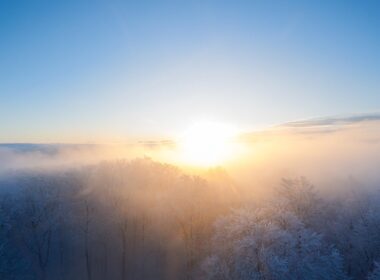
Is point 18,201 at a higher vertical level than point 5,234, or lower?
higher

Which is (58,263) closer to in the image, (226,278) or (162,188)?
(162,188)

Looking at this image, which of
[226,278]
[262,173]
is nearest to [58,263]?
[226,278]

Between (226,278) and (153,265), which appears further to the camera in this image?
(153,265)

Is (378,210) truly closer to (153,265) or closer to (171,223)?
(171,223)

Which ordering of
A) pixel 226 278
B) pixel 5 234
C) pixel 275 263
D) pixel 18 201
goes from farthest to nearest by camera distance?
1. pixel 18 201
2. pixel 5 234
3. pixel 226 278
4. pixel 275 263

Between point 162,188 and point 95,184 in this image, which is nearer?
point 95,184

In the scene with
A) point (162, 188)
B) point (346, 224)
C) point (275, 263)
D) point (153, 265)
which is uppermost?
point (162, 188)

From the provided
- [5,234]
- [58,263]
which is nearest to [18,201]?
[5,234]

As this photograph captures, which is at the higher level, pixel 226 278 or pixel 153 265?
pixel 226 278

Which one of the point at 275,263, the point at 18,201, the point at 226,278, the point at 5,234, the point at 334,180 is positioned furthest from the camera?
the point at 334,180
